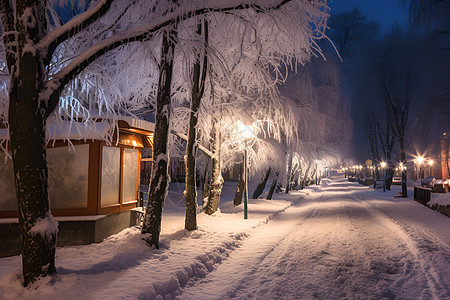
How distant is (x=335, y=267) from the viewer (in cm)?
733

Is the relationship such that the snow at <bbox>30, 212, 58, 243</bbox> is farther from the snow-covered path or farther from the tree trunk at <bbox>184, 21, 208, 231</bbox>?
the tree trunk at <bbox>184, 21, 208, 231</bbox>

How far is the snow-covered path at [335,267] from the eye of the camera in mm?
5867

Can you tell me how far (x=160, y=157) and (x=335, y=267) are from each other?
467 centimetres

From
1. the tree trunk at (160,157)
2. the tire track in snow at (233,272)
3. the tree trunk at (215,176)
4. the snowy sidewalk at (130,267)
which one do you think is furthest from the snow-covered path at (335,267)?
the tree trunk at (215,176)

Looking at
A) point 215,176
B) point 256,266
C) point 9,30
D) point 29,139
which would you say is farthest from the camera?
point 215,176

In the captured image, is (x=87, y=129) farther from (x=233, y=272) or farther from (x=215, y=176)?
(x=233, y=272)

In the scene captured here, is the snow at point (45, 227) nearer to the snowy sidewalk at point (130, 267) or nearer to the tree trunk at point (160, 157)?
the snowy sidewalk at point (130, 267)

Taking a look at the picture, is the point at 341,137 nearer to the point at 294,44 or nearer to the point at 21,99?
the point at 294,44

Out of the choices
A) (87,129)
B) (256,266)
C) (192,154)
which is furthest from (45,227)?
(192,154)

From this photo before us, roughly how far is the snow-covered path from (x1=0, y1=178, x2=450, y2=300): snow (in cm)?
2

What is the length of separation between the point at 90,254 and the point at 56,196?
345cm

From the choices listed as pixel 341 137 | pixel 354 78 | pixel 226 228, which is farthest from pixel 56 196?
pixel 354 78

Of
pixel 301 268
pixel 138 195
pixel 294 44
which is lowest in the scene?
pixel 301 268

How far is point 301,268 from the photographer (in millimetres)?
7328
